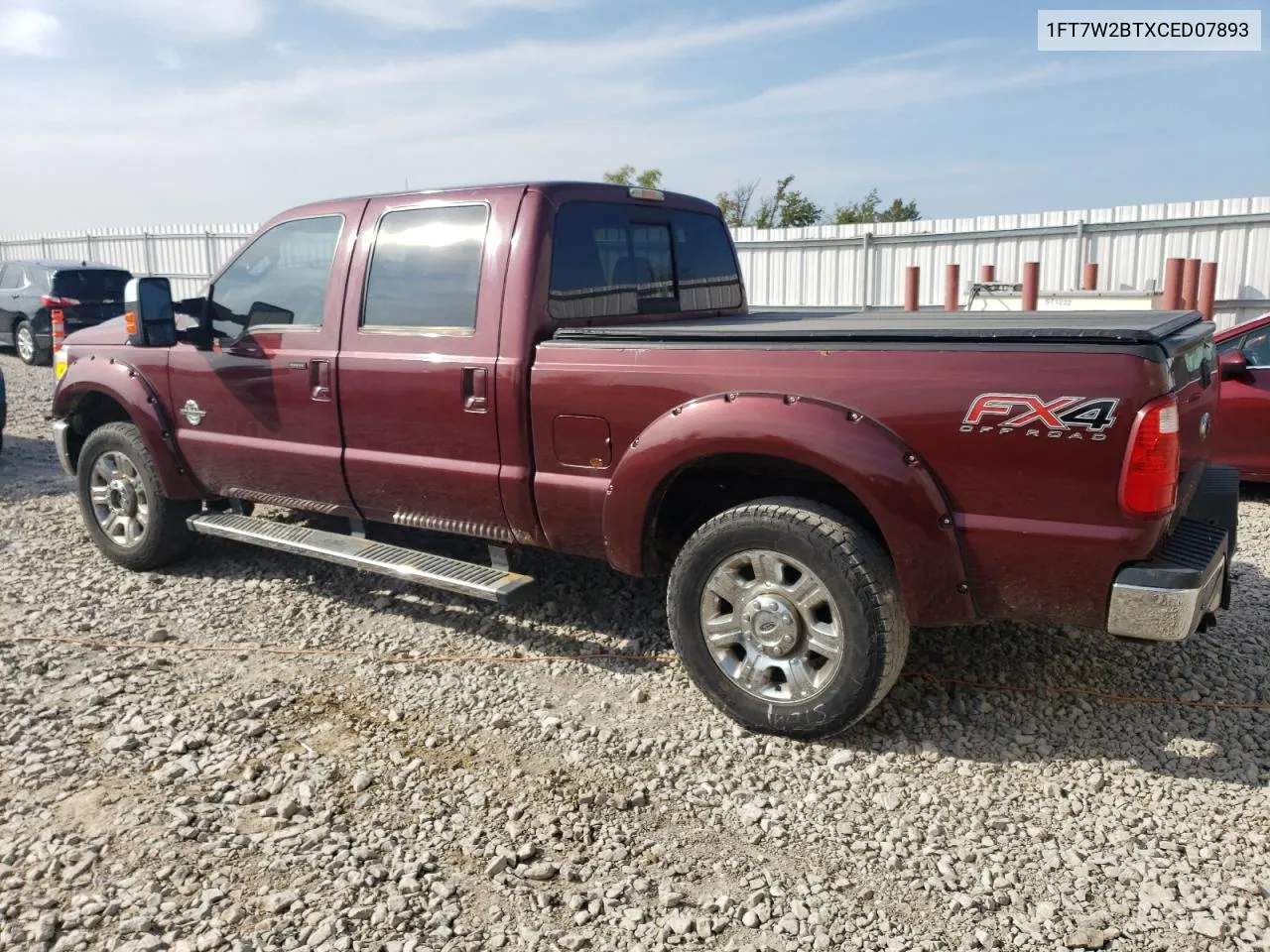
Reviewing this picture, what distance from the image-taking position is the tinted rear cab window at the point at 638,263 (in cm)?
423

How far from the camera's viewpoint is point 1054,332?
298 centimetres

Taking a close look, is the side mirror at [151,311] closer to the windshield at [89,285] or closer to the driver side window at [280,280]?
the driver side window at [280,280]

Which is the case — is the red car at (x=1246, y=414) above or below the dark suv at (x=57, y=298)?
below

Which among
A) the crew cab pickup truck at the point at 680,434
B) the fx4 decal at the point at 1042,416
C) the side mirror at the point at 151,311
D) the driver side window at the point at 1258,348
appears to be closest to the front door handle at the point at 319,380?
the crew cab pickup truck at the point at 680,434

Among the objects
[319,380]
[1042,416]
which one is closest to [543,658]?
[319,380]

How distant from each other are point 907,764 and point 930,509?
3.04 ft

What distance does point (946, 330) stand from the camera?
321 centimetres

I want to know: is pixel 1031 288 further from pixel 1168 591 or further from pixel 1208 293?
pixel 1168 591

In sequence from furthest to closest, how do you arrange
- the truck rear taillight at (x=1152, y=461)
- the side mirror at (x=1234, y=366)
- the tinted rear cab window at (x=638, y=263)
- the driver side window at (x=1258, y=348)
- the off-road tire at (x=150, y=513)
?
the driver side window at (x=1258, y=348), the side mirror at (x=1234, y=366), the off-road tire at (x=150, y=513), the tinted rear cab window at (x=638, y=263), the truck rear taillight at (x=1152, y=461)

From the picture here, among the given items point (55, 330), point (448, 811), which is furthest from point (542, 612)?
point (55, 330)

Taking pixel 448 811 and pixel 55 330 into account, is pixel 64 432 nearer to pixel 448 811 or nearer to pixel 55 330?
pixel 448 811

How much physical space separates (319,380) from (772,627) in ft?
7.90

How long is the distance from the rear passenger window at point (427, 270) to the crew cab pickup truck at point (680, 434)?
0.01 m

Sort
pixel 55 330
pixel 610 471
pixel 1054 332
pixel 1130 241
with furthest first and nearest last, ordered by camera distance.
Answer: pixel 1130 241, pixel 55 330, pixel 610 471, pixel 1054 332
